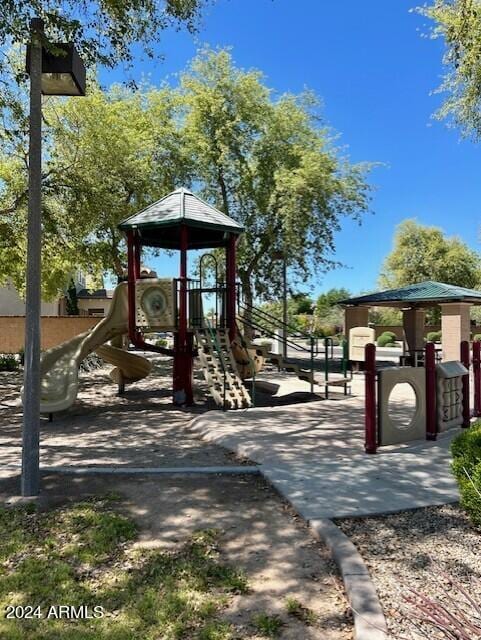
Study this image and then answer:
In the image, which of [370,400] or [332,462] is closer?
[332,462]

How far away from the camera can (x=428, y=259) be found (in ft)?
140

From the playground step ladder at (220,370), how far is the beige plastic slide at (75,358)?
6.23ft

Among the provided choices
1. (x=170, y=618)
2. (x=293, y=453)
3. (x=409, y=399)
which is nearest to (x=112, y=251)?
(x=409, y=399)

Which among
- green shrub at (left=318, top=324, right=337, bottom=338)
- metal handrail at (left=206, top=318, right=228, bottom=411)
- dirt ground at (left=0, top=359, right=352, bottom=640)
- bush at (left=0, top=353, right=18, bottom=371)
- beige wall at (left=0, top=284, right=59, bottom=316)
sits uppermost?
beige wall at (left=0, top=284, right=59, bottom=316)

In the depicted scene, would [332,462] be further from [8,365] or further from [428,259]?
[428,259]

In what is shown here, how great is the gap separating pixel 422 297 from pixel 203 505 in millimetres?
14709

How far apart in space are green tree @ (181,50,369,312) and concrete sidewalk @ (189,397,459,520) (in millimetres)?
13055

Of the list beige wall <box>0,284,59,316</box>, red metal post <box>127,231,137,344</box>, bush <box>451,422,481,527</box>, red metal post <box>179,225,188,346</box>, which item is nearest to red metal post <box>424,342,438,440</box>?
bush <box>451,422,481,527</box>

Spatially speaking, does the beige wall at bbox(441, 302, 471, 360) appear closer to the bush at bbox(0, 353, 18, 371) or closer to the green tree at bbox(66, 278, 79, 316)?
the bush at bbox(0, 353, 18, 371)

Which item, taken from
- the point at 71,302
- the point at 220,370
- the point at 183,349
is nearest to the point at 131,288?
the point at 183,349

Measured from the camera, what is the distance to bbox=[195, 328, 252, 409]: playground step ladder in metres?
9.94

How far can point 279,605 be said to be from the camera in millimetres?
2928

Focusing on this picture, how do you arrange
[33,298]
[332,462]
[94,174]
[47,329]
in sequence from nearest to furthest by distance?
[33,298] < [332,462] < [94,174] < [47,329]

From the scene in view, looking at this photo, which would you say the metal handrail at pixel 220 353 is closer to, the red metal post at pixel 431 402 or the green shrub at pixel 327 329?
the red metal post at pixel 431 402
